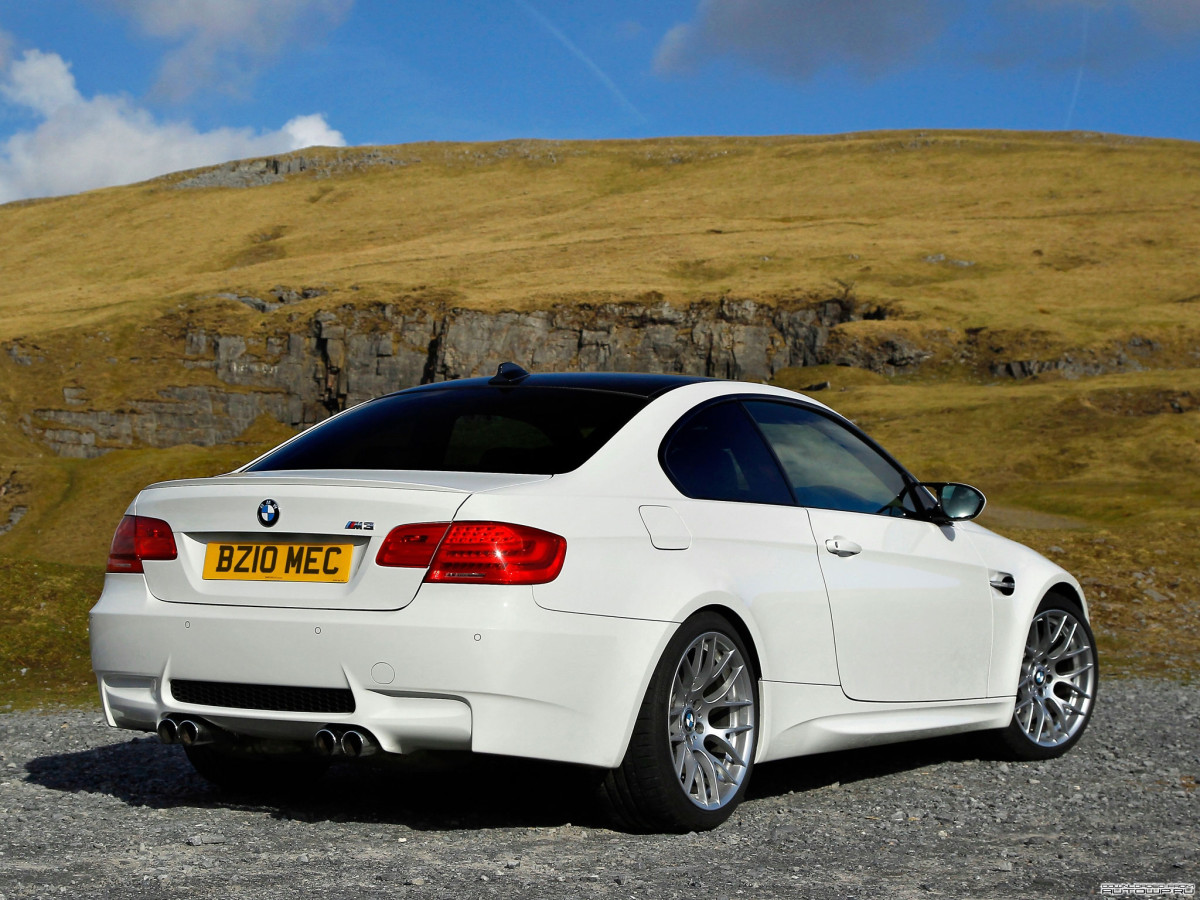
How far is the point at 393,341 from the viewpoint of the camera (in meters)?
90.8

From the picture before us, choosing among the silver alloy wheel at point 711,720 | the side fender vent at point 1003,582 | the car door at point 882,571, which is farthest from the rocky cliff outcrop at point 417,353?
the silver alloy wheel at point 711,720

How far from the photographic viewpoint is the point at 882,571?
18.6ft

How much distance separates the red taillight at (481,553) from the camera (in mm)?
4234

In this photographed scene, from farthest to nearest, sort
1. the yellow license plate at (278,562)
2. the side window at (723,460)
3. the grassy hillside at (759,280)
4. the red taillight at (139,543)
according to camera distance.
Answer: the grassy hillside at (759,280)
the side window at (723,460)
the red taillight at (139,543)
the yellow license plate at (278,562)

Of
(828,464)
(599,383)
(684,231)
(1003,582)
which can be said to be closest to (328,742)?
(599,383)

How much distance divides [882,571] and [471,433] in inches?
76.6

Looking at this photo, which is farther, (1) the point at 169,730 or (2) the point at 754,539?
(2) the point at 754,539

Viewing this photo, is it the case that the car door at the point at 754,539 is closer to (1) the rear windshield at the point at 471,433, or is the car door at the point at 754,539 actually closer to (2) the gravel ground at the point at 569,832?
(1) the rear windshield at the point at 471,433

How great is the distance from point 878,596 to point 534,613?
1998mm

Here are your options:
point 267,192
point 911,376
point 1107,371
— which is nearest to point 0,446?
point 911,376

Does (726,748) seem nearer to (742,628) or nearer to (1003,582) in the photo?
(742,628)

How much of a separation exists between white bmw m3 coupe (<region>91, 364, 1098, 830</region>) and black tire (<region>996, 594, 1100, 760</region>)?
0.77 meters

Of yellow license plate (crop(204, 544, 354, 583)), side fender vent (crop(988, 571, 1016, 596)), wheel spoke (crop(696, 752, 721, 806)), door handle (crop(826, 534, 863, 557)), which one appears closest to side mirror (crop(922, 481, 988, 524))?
side fender vent (crop(988, 571, 1016, 596))

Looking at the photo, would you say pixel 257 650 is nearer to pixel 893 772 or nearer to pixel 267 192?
pixel 893 772
